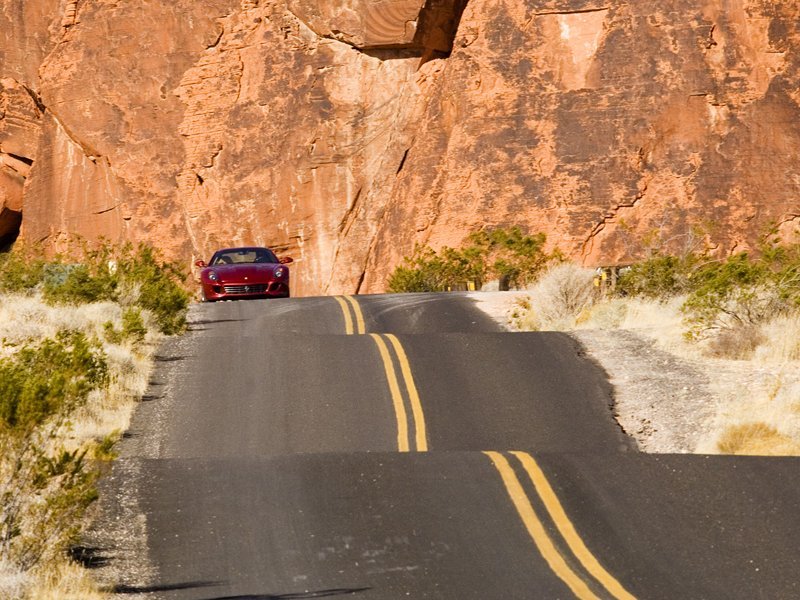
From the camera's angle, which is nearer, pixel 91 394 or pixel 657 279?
pixel 91 394

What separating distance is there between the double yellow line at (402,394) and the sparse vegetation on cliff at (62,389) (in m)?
3.12

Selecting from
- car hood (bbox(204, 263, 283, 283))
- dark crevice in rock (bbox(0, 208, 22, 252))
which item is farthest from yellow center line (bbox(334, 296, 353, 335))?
dark crevice in rock (bbox(0, 208, 22, 252))

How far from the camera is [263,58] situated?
46.9 meters

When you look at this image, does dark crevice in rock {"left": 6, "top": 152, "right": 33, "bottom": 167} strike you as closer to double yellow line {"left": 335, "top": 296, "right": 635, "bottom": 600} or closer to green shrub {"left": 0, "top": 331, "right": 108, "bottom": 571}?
double yellow line {"left": 335, "top": 296, "right": 635, "bottom": 600}

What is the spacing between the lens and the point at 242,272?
2980cm

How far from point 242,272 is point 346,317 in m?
4.81

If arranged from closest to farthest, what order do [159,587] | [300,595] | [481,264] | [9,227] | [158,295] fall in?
[300,595], [159,587], [158,295], [481,264], [9,227]

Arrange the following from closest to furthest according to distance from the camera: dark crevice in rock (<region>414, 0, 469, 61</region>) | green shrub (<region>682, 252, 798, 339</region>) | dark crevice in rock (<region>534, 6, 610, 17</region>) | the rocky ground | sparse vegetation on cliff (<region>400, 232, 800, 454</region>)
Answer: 1. sparse vegetation on cliff (<region>400, 232, 800, 454</region>)
2. the rocky ground
3. green shrub (<region>682, 252, 798, 339</region>)
4. dark crevice in rock (<region>534, 6, 610, 17</region>)
5. dark crevice in rock (<region>414, 0, 469, 61</region>)

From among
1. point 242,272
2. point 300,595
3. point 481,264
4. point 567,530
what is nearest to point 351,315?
point 242,272

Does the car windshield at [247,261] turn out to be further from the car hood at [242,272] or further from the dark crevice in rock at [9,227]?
the dark crevice in rock at [9,227]

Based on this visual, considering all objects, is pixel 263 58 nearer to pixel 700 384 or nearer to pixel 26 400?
pixel 700 384

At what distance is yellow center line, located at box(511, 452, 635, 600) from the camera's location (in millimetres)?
11078

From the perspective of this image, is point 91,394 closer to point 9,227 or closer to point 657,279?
point 657,279

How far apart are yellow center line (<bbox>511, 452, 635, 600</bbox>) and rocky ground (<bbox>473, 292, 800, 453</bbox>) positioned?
2919mm
